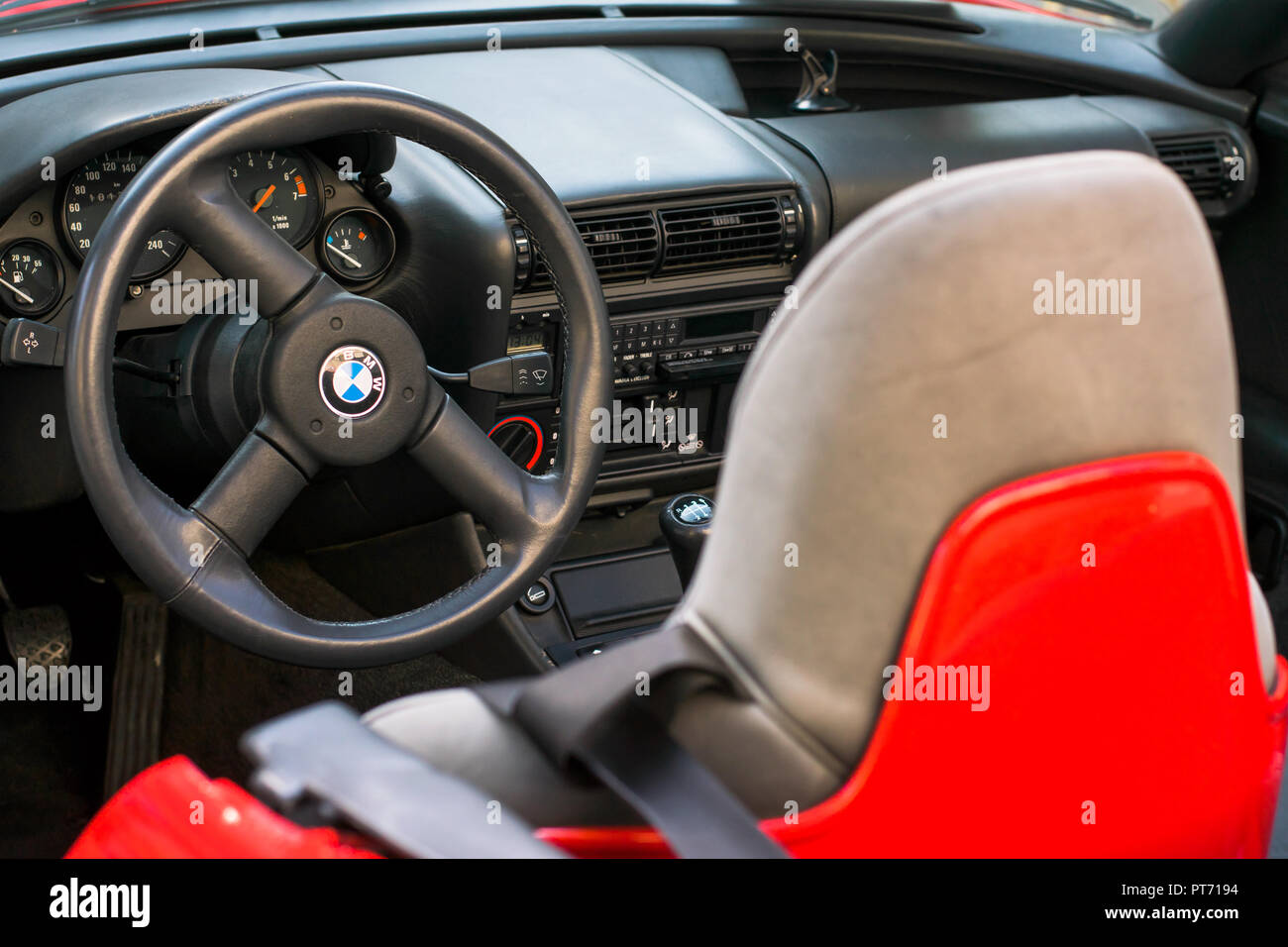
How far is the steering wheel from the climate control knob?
1.55 feet

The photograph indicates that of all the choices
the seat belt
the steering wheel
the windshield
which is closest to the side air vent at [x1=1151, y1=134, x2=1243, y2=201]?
the windshield

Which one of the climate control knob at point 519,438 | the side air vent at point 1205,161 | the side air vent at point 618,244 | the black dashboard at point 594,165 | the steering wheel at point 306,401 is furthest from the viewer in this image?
the side air vent at point 1205,161

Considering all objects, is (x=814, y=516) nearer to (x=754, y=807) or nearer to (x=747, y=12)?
(x=754, y=807)

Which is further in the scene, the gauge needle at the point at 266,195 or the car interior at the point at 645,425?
the gauge needle at the point at 266,195

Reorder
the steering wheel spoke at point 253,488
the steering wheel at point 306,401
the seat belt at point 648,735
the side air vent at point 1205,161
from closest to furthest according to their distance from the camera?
the seat belt at point 648,735, the steering wheel at point 306,401, the steering wheel spoke at point 253,488, the side air vent at point 1205,161

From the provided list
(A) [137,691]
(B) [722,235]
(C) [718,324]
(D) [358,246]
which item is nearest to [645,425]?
(C) [718,324]

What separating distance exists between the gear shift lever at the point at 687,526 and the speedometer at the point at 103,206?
85cm

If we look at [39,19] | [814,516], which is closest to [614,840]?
[814,516]

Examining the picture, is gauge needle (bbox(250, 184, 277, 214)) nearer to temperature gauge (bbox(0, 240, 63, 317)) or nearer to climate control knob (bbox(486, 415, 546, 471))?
temperature gauge (bbox(0, 240, 63, 317))

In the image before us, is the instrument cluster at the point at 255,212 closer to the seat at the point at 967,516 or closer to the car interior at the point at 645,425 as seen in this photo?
the car interior at the point at 645,425

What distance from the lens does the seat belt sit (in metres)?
0.74

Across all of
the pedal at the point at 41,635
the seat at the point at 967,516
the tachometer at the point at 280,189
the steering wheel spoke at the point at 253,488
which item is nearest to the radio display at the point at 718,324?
the tachometer at the point at 280,189

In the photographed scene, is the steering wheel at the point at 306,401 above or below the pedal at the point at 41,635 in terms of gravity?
above

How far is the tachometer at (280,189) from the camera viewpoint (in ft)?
5.14
